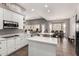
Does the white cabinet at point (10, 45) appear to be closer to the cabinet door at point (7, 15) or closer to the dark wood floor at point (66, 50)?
the cabinet door at point (7, 15)

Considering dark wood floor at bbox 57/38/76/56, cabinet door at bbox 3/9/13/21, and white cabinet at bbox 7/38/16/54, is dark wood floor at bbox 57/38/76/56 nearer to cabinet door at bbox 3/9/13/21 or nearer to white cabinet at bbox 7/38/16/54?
white cabinet at bbox 7/38/16/54

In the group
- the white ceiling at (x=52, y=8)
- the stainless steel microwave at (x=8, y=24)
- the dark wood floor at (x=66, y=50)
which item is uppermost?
the white ceiling at (x=52, y=8)

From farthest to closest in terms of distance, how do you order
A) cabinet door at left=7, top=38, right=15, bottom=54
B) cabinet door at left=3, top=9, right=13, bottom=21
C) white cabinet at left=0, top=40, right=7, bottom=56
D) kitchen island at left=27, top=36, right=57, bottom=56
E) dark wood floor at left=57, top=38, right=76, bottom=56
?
1. dark wood floor at left=57, top=38, right=76, bottom=56
2. cabinet door at left=3, top=9, right=13, bottom=21
3. cabinet door at left=7, top=38, right=15, bottom=54
4. white cabinet at left=0, top=40, right=7, bottom=56
5. kitchen island at left=27, top=36, right=57, bottom=56

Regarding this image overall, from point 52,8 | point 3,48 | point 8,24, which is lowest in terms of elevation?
point 3,48

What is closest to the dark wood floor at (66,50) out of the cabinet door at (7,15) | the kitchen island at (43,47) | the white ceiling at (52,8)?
the kitchen island at (43,47)

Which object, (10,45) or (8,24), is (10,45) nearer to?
(10,45)

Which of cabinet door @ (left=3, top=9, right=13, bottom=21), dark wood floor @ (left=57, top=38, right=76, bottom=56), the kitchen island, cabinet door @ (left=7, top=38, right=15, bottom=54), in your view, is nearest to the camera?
the kitchen island

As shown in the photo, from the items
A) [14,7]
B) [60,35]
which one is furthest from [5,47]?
[60,35]

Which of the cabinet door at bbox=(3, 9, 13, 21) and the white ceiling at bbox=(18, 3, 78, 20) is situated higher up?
the white ceiling at bbox=(18, 3, 78, 20)

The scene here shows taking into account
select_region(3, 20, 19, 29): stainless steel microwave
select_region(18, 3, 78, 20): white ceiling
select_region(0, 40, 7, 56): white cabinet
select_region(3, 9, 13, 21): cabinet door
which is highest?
select_region(18, 3, 78, 20): white ceiling

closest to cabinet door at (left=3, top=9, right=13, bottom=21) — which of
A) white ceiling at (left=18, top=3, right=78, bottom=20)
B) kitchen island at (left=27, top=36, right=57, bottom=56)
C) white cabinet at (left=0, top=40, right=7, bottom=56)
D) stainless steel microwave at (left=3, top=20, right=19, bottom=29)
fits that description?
stainless steel microwave at (left=3, top=20, right=19, bottom=29)

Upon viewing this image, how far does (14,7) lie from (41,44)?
3.04 m

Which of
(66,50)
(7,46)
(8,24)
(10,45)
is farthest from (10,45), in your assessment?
(66,50)

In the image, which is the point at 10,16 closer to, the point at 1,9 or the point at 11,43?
the point at 1,9
